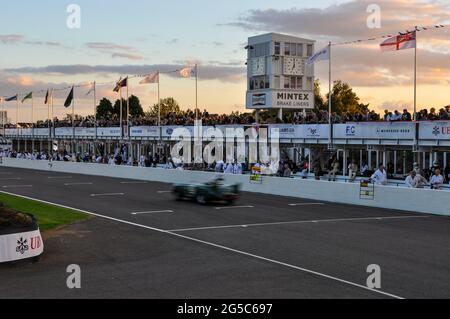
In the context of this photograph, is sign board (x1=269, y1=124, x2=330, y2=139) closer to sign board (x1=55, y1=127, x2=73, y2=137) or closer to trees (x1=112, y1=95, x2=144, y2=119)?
sign board (x1=55, y1=127, x2=73, y2=137)

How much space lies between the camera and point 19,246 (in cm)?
1282

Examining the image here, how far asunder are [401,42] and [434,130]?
4.68 metres

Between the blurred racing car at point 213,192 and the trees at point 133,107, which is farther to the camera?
the trees at point 133,107

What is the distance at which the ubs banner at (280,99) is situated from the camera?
47.1 meters

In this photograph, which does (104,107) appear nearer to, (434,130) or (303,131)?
(303,131)

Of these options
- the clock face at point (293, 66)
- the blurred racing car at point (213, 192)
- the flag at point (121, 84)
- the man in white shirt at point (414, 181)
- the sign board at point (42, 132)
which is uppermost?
the clock face at point (293, 66)

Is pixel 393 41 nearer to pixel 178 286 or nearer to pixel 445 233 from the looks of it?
pixel 445 233

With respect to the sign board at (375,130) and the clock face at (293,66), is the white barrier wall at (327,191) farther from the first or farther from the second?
the clock face at (293,66)

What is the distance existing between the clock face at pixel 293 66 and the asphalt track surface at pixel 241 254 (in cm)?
2431

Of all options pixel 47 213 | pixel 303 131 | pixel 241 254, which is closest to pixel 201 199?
pixel 47 213

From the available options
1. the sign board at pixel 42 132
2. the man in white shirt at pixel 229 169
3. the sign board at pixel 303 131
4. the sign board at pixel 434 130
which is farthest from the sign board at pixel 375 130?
the sign board at pixel 42 132

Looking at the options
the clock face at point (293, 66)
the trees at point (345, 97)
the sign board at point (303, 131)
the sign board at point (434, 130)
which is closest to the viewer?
the sign board at point (434, 130)

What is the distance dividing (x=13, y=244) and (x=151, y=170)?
2860 centimetres
